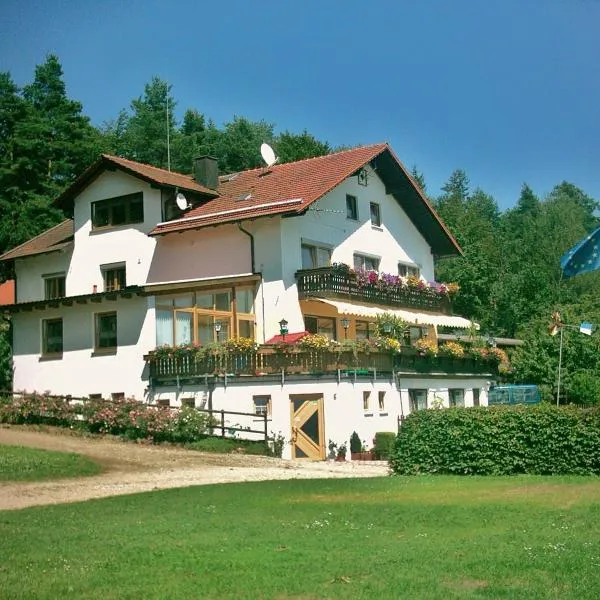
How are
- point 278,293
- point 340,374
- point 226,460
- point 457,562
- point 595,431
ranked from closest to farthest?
point 457,562, point 595,431, point 226,460, point 340,374, point 278,293

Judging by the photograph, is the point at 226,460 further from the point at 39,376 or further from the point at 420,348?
the point at 39,376

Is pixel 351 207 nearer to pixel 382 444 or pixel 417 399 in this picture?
pixel 417 399

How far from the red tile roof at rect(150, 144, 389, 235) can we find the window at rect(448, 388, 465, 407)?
10.6 m

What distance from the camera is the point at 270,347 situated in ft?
110

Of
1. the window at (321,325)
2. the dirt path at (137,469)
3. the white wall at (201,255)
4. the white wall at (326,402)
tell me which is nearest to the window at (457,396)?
the white wall at (326,402)

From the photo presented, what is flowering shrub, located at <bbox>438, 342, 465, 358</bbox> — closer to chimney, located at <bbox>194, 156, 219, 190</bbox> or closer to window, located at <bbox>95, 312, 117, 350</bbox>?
chimney, located at <bbox>194, 156, 219, 190</bbox>

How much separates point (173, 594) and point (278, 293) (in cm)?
2650

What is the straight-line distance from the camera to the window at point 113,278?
132 feet

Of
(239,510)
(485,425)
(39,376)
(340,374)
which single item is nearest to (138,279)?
(39,376)

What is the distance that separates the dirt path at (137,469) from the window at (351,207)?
13767 millimetres

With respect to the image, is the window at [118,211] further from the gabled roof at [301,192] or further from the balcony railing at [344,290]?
the balcony railing at [344,290]

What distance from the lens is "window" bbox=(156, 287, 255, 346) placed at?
119 ft

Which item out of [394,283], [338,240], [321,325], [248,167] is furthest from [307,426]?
[248,167]

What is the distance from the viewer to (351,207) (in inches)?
1633
